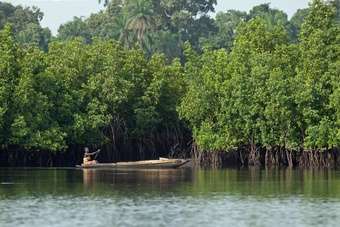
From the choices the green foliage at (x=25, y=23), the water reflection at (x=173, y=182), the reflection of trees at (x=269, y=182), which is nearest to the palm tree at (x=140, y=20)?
the green foliage at (x=25, y=23)

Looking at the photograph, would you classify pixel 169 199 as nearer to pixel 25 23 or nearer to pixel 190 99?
pixel 190 99

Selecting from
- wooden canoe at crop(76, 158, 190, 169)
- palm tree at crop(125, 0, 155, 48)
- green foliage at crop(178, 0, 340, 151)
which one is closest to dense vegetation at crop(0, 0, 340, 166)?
green foliage at crop(178, 0, 340, 151)

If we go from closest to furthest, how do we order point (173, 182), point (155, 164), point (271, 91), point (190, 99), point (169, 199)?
point (169, 199), point (173, 182), point (155, 164), point (271, 91), point (190, 99)

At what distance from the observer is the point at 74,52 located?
70.6 meters

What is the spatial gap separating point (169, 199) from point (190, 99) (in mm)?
29528

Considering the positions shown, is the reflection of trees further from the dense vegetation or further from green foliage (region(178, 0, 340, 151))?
the dense vegetation

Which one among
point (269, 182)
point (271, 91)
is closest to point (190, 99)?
point (271, 91)

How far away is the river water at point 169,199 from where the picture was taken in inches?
1313

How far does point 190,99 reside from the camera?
69.3m

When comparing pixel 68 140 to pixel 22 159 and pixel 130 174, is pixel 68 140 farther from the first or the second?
pixel 130 174

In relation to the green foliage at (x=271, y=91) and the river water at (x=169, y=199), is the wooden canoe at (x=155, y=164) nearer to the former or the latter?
the river water at (x=169, y=199)

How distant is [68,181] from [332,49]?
20.8 metres

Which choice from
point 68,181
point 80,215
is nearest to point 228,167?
point 68,181

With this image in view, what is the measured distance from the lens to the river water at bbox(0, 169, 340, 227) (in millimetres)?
33344
